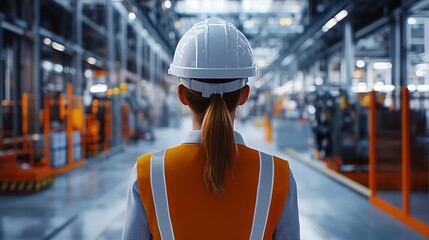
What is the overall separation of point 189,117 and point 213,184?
35cm

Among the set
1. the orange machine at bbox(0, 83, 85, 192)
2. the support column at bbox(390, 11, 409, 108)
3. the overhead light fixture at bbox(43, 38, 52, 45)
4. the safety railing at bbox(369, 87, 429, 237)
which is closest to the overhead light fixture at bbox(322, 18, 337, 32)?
the safety railing at bbox(369, 87, 429, 237)

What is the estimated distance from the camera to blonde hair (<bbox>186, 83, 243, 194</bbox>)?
1.15 m

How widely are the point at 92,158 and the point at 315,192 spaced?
7.94m

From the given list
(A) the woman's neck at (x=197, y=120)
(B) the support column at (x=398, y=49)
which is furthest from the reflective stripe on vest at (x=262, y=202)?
(B) the support column at (x=398, y=49)

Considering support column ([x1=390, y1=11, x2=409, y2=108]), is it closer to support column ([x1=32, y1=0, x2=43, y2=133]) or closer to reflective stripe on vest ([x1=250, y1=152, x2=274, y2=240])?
support column ([x1=32, y1=0, x2=43, y2=133])

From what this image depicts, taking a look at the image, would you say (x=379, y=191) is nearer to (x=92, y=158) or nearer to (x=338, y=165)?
(x=338, y=165)

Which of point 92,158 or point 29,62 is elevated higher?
point 29,62

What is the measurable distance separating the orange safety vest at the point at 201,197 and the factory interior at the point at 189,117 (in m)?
0.23

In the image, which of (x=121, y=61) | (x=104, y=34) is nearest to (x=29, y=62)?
(x=104, y=34)

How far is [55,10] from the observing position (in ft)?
51.8

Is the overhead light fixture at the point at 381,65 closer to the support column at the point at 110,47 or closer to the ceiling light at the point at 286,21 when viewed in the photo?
the ceiling light at the point at 286,21

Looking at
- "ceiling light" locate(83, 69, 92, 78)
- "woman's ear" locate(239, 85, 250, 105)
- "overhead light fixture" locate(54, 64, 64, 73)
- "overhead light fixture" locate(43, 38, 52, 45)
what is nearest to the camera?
"woman's ear" locate(239, 85, 250, 105)

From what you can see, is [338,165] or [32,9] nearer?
[338,165]

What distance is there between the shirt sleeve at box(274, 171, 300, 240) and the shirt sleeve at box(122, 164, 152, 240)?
39 centimetres
